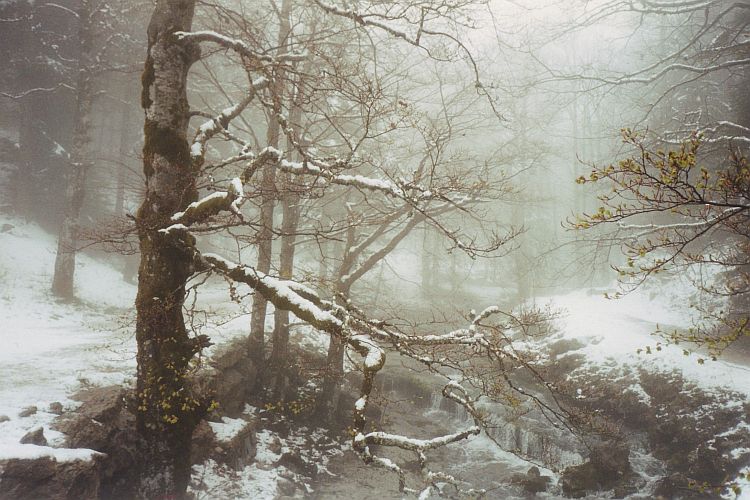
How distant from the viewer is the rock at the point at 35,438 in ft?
17.5

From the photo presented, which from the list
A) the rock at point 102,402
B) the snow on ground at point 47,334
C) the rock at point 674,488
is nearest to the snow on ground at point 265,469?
the rock at point 102,402

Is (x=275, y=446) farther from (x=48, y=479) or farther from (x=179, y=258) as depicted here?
(x=179, y=258)

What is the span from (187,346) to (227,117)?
128 inches

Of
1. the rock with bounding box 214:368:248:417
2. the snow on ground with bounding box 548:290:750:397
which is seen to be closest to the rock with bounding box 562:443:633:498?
the snow on ground with bounding box 548:290:750:397

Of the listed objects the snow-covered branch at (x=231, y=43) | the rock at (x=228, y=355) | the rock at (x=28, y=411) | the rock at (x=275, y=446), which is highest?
the snow-covered branch at (x=231, y=43)

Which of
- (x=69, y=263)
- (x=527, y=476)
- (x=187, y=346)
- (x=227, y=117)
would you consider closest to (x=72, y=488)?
(x=187, y=346)

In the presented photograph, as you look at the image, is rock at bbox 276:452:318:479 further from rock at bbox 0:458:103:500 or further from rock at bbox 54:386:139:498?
rock at bbox 0:458:103:500

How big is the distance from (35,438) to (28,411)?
77cm

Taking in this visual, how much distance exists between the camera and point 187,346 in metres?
6.02

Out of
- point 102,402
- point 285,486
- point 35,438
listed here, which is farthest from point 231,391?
point 35,438

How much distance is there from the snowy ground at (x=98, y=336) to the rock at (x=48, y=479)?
0.47 ft

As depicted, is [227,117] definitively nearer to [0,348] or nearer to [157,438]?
[157,438]

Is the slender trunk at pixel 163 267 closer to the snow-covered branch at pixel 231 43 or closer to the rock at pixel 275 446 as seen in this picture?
the snow-covered branch at pixel 231 43

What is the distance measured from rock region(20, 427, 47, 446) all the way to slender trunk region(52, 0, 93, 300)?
1008 cm
